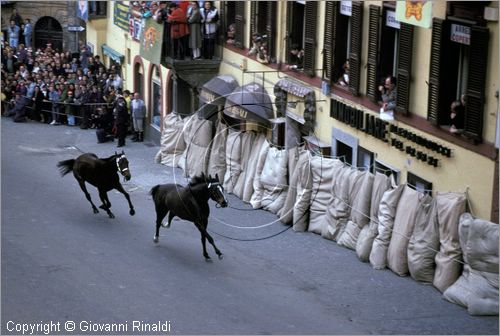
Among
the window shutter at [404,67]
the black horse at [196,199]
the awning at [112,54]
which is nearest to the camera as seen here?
the black horse at [196,199]

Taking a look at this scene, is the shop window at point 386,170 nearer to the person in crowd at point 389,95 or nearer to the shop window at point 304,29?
the person in crowd at point 389,95

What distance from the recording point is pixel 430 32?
2083 cm

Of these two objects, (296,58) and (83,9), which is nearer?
(296,58)

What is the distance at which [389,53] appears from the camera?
22.8 m

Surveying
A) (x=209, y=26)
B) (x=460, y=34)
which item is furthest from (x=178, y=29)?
(x=460, y=34)

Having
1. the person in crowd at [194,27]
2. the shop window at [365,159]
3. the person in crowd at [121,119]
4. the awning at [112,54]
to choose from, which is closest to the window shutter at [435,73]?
the shop window at [365,159]

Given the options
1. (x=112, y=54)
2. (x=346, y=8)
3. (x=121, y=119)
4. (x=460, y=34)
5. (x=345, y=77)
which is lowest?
(x=121, y=119)

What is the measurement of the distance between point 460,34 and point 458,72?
2.63 ft

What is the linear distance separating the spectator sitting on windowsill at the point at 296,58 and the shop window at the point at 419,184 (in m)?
5.31

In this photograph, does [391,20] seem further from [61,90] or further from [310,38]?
[61,90]

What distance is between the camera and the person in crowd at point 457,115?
20.0m

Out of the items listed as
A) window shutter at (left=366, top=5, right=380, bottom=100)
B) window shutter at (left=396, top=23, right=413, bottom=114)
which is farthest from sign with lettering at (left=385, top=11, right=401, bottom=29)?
window shutter at (left=396, top=23, right=413, bottom=114)

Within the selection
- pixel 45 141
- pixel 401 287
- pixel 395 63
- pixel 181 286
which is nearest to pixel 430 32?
pixel 395 63

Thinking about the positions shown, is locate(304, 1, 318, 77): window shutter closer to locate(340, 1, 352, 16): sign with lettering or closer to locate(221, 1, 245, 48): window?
locate(340, 1, 352, 16): sign with lettering
